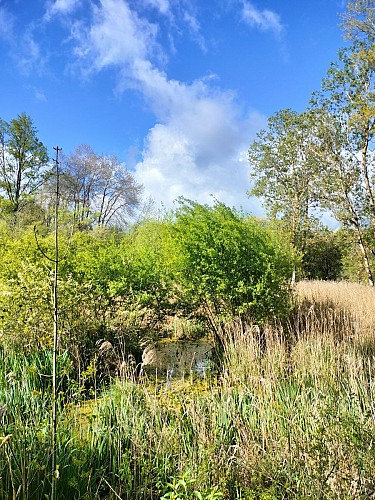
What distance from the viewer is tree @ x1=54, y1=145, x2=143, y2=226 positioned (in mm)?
27219

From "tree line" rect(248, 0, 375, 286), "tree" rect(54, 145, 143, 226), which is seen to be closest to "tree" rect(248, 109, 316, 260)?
"tree line" rect(248, 0, 375, 286)

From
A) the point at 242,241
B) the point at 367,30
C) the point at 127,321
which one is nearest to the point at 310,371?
the point at 242,241

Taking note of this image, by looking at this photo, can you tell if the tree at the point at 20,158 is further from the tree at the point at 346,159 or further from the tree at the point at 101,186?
the tree at the point at 346,159

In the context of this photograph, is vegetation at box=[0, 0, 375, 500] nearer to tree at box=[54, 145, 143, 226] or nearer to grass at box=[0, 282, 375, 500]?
grass at box=[0, 282, 375, 500]

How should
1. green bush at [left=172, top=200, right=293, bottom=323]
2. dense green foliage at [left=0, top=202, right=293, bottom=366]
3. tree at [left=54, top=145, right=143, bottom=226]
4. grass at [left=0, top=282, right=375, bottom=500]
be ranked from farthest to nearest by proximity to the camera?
tree at [left=54, top=145, right=143, bottom=226] → green bush at [left=172, top=200, right=293, bottom=323] → dense green foliage at [left=0, top=202, right=293, bottom=366] → grass at [left=0, top=282, right=375, bottom=500]

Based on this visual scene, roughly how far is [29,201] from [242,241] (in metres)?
18.3

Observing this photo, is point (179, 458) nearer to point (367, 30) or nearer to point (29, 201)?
point (367, 30)

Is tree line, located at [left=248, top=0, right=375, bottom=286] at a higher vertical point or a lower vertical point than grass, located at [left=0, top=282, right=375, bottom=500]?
higher

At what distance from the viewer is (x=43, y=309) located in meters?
5.48

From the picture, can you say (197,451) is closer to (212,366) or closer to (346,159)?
(212,366)

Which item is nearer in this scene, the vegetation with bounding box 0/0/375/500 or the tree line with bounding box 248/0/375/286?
the vegetation with bounding box 0/0/375/500

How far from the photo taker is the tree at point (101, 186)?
2722 cm

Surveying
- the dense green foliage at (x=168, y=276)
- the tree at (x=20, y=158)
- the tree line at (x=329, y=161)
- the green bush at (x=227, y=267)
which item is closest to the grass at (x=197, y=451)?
the dense green foliage at (x=168, y=276)

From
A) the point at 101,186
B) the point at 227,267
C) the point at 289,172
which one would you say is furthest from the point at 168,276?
the point at 101,186
